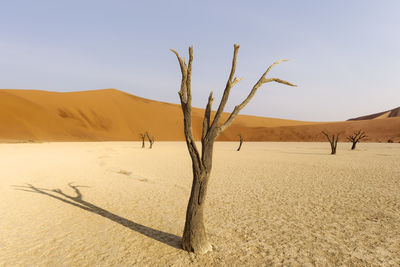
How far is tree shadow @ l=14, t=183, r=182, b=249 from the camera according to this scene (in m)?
5.08

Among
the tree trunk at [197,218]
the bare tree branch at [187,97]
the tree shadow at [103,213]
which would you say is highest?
the bare tree branch at [187,97]

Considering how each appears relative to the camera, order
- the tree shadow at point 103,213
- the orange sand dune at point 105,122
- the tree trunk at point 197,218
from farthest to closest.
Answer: the orange sand dune at point 105,122, the tree shadow at point 103,213, the tree trunk at point 197,218

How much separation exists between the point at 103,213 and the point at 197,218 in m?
3.61

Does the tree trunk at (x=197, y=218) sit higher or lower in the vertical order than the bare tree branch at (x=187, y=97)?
lower

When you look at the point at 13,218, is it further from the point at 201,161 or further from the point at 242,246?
the point at 242,246

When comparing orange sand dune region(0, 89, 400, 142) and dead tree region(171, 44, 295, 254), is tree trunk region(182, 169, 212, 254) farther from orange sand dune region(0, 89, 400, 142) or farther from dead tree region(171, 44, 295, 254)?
orange sand dune region(0, 89, 400, 142)

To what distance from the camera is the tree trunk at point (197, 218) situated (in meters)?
4.46

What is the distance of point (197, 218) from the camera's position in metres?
4.51

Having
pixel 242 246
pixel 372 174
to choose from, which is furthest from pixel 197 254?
pixel 372 174

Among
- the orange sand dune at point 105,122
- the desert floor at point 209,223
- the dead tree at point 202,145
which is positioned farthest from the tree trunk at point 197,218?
the orange sand dune at point 105,122

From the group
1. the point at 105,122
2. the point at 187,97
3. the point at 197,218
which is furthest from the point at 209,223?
the point at 105,122

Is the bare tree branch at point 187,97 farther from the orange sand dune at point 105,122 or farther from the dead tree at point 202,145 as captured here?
the orange sand dune at point 105,122

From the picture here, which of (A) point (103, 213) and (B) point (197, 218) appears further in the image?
(A) point (103, 213)

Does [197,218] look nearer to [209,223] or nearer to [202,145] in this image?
[202,145]
